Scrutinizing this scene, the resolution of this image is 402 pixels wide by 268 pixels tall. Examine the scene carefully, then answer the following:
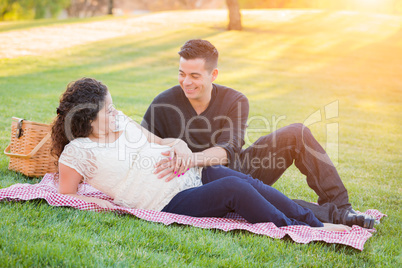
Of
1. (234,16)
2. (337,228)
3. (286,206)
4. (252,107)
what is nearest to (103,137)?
(286,206)

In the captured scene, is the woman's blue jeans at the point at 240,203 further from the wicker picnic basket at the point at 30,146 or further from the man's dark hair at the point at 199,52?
the wicker picnic basket at the point at 30,146

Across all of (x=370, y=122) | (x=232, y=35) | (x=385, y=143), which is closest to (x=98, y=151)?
(x=385, y=143)

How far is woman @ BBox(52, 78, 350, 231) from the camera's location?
3.03m

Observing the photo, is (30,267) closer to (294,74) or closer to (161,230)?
(161,230)

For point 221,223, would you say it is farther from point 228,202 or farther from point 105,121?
point 105,121

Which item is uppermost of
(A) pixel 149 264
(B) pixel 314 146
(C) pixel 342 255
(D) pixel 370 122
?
(B) pixel 314 146

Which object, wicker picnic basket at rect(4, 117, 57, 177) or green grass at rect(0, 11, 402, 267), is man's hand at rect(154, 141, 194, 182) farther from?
wicker picnic basket at rect(4, 117, 57, 177)

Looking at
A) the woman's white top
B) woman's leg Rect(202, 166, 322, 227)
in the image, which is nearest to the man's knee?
woman's leg Rect(202, 166, 322, 227)

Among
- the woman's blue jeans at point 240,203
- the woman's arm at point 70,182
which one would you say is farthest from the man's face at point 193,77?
the woman's arm at point 70,182

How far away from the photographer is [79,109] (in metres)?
3.13

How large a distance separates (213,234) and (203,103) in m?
1.42

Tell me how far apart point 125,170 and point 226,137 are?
3.42 ft

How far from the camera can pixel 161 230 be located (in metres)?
2.89

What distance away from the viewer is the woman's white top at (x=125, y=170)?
3.05 m
